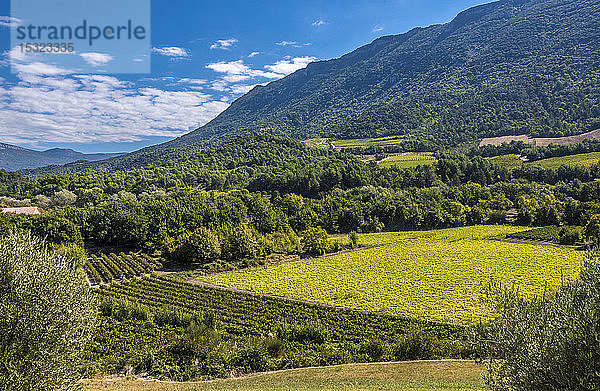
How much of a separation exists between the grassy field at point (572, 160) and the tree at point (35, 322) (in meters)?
133

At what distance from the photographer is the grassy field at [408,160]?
13775cm

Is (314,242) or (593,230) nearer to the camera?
(593,230)

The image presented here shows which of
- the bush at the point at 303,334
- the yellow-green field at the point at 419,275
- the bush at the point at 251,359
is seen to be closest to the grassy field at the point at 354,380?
the bush at the point at 251,359

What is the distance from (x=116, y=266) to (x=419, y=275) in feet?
155

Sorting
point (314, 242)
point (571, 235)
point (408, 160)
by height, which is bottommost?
point (314, 242)

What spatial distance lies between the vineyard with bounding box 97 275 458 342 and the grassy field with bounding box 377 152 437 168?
106290mm

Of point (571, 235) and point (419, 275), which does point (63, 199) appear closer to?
point (419, 275)

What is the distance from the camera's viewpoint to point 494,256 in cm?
5672

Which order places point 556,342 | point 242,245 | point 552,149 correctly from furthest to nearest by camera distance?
1. point 552,149
2. point 242,245
3. point 556,342

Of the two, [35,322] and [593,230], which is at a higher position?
[35,322]

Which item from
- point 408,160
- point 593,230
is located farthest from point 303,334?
point 408,160

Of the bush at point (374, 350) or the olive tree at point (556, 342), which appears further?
the bush at point (374, 350)

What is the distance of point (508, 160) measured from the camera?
13175cm

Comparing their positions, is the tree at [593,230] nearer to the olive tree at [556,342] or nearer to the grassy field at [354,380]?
the grassy field at [354,380]
